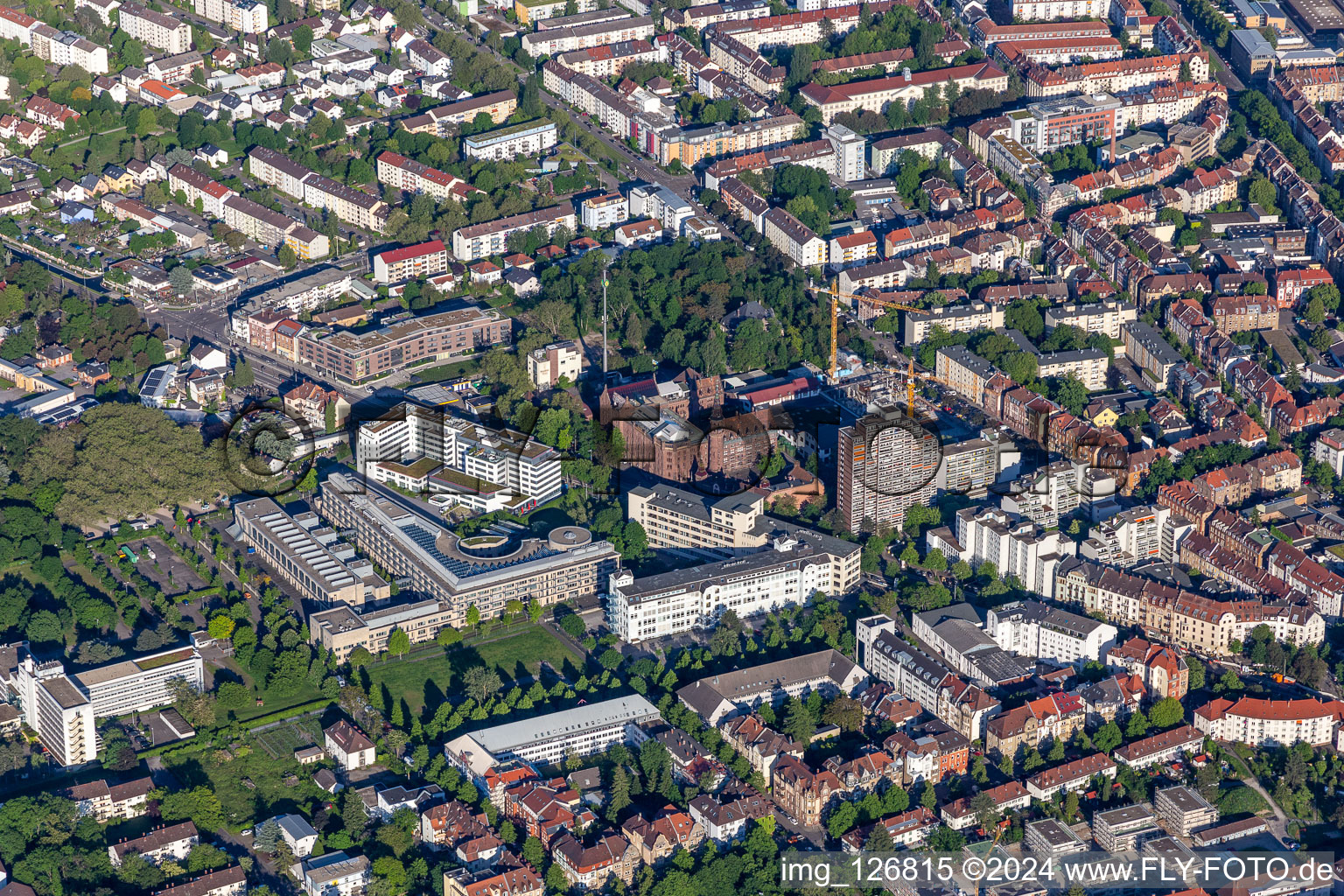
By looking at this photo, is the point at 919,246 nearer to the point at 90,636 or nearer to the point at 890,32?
the point at 890,32

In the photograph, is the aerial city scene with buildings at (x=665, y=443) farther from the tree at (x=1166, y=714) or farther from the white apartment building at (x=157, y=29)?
the white apartment building at (x=157, y=29)

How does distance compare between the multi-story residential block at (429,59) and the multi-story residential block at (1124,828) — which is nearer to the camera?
the multi-story residential block at (1124,828)

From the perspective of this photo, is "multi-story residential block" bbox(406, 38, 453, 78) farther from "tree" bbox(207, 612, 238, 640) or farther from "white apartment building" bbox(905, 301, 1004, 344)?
"tree" bbox(207, 612, 238, 640)

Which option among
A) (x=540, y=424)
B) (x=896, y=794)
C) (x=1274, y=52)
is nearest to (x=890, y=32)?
(x=1274, y=52)

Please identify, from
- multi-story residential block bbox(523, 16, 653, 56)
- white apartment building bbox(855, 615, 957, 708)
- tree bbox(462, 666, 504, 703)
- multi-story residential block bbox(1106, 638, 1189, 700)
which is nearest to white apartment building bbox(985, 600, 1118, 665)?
multi-story residential block bbox(1106, 638, 1189, 700)

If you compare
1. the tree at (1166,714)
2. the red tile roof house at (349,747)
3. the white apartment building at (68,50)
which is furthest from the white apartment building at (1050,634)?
the white apartment building at (68,50)

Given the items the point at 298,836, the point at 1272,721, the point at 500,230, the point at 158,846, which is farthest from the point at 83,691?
the point at 1272,721
